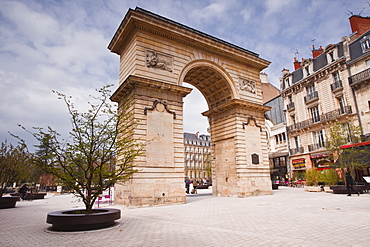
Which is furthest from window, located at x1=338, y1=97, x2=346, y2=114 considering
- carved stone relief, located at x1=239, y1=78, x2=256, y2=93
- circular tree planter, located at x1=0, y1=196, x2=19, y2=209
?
circular tree planter, located at x1=0, y1=196, x2=19, y2=209

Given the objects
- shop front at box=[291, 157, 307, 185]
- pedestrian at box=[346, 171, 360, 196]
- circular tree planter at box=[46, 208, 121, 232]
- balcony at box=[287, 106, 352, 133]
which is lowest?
circular tree planter at box=[46, 208, 121, 232]

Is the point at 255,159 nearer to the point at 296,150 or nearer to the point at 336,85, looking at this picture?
the point at 336,85

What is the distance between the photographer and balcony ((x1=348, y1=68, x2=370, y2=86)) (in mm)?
26141

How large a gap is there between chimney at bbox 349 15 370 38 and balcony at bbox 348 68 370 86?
19.1 ft

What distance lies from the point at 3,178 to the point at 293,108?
3509 cm

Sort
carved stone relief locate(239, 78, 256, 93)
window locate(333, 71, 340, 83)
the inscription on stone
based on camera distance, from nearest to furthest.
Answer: the inscription on stone < carved stone relief locate(239, 78, 256, 93) < window locate(333, 71, 340, 83)

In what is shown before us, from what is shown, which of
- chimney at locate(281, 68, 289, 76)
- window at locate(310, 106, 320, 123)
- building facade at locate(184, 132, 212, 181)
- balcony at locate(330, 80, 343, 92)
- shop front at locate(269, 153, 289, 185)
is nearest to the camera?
balcony at locate(330, 80, 343, 92)

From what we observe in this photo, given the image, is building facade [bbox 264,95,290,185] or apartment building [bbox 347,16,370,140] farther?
building facade [bbox 264,95,290,185]

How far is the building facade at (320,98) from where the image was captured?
90.7ft

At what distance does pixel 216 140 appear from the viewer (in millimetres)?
22094

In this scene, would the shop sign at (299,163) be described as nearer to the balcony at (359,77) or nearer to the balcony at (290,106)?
the balcony at (290,106)

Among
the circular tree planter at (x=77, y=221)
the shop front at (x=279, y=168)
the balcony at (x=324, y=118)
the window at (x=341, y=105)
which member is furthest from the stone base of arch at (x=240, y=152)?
the shop front at (x=279, y=168)

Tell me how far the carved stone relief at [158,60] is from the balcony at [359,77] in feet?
70.7

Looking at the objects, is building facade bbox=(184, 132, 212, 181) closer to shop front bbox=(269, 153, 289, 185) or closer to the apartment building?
shop front bbox=(269, 153, 289, 185)
